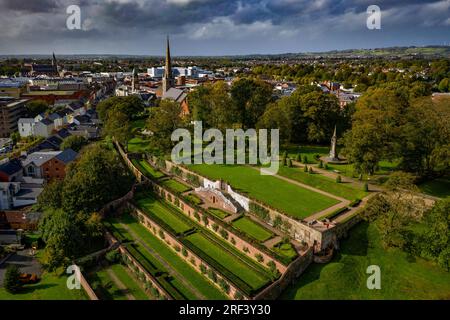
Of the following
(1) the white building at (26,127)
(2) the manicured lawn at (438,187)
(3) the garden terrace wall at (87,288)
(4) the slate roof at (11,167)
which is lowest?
(3) the garden terrace wall at (87,288)

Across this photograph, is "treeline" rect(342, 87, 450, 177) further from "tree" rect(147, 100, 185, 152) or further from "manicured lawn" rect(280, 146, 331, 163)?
"tree" rect(147, 100, 185, 152)

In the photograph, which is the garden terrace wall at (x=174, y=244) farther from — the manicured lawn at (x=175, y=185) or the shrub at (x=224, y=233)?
the manicured lawn at (x=175, y=185)

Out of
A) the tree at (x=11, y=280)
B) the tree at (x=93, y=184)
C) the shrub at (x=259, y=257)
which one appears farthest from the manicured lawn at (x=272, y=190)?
the tree at (x=11, y=280)

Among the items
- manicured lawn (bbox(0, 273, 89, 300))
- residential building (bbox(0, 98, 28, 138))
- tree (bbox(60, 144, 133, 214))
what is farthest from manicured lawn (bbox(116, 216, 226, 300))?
residential building (bbox(0, 98, 28, 138))

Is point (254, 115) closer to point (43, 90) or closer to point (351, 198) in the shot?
point (351, 198)
